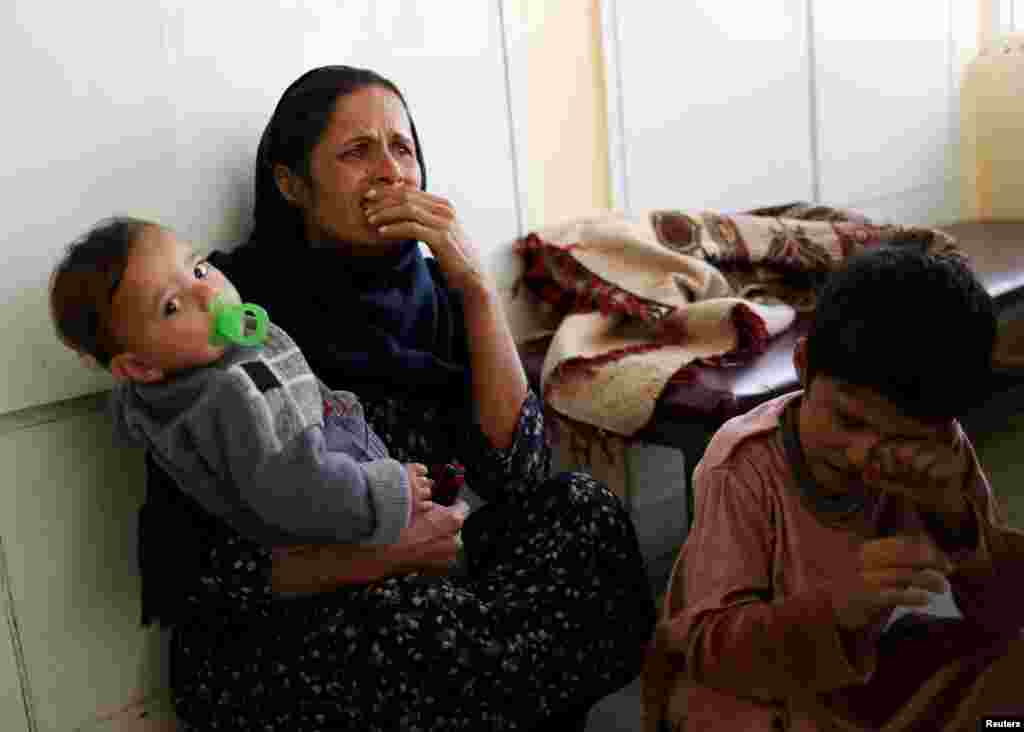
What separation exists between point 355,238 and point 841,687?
910 millimetres

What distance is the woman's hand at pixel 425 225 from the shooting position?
5.43 ft

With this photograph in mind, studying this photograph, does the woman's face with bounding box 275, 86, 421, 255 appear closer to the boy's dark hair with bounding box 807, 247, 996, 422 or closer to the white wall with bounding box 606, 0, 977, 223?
the boy's dark hair with bounding box 807, 247, 996, 422

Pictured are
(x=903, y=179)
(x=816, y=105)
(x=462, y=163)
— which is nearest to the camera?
(x=462, y=163)

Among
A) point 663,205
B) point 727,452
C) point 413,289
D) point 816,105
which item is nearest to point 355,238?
point 413,289

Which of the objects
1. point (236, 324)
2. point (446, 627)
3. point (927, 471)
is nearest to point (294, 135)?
point (236, 324)

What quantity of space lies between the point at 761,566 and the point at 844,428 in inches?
7.4

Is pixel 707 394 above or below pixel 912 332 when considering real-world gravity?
below

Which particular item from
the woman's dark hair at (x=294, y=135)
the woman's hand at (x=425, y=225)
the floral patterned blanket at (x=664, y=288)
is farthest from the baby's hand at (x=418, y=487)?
the floral patterned blanket at (x=664, y=288)

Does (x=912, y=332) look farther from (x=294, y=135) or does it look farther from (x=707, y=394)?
(x=294, y=135)

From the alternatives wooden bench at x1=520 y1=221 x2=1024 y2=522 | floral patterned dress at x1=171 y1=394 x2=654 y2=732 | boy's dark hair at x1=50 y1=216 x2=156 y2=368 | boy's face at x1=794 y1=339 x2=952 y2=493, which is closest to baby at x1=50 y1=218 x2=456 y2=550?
boy's dark hair at x1=50 y1=216 x2=156 y2=368

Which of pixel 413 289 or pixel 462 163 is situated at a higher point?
pixel 462 163

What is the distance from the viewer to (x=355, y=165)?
66.2 inches

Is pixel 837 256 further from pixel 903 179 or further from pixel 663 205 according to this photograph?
pixel 903 179

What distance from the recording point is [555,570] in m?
1.63
